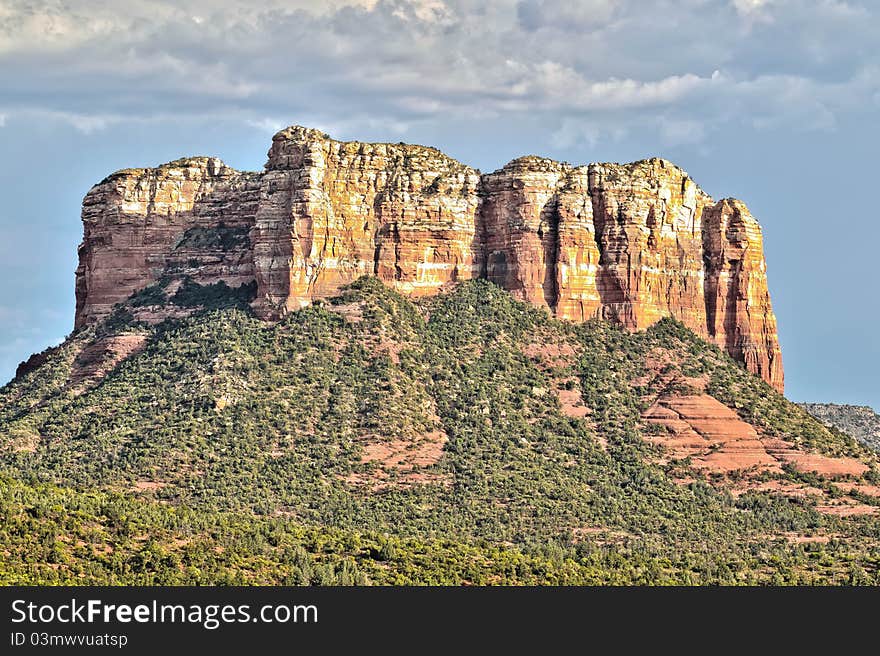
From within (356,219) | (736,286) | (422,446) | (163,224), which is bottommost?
(422,446)

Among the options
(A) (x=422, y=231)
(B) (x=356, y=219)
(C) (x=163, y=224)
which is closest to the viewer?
(B) (x=356, y=219)

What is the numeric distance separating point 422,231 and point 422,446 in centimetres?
2063

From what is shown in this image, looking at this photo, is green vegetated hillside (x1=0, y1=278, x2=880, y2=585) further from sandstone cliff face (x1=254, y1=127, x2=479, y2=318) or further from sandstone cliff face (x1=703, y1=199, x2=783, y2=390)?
sandstone cliff face (x1=703, y1=199, x2=783, y2=390)

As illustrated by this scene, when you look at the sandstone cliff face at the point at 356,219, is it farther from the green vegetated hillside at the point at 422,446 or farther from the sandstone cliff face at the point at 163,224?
the sandstone cliff face at the point at 163,224

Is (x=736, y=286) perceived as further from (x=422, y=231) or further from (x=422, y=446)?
(x=422, y=446)

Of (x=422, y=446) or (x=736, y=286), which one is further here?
(x=736, y=286)

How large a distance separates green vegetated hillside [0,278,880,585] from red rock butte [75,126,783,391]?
2048 millimetres

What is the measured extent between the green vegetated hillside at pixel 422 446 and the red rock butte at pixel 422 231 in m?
2.05

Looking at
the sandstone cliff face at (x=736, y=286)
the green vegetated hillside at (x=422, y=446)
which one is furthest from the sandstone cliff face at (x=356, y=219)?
the sandstone cliff face at (x=736, y=286)

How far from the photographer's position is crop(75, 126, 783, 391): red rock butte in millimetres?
162250

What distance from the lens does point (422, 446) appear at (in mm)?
151875

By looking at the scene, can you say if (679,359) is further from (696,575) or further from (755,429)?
(696,575)

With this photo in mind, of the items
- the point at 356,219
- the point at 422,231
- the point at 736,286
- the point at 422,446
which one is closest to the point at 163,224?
the point at 356,219

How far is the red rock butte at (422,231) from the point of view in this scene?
162250 mm
